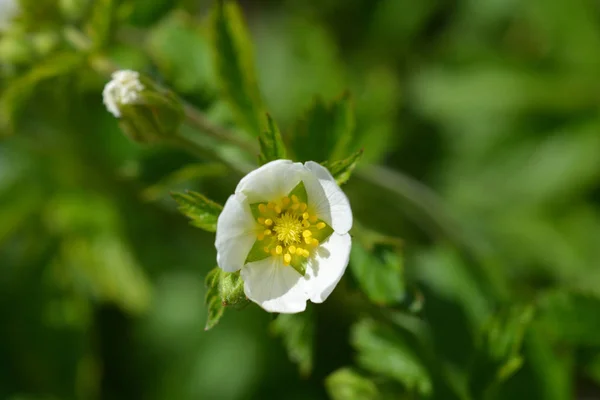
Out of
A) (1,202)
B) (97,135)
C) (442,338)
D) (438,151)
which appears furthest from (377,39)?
(1,202)

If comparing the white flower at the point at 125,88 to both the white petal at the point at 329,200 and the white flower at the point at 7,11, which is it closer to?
the white petal at the point at 329,200

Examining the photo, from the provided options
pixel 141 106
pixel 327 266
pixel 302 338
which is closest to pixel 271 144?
pixel 327 266

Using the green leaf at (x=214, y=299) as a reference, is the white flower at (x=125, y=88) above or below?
above

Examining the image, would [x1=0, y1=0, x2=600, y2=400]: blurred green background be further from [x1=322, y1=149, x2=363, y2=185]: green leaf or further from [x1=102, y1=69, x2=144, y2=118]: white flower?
[x1=322, y1=149, x2=363, y2=185]: green leaf

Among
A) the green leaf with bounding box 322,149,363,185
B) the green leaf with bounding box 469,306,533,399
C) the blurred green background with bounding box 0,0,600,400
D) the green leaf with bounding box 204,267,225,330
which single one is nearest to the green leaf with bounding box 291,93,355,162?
the blurred green background with bounding box 0,0,600,400

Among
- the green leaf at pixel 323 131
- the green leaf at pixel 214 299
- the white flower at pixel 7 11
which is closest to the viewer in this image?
the green leaf at pixel 214 299

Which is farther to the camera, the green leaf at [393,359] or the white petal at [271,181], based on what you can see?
the green leaf at [393,359]

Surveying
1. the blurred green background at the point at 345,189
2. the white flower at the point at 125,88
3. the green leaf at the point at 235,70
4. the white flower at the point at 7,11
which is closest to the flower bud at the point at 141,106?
the white flower at the point at 125,88
